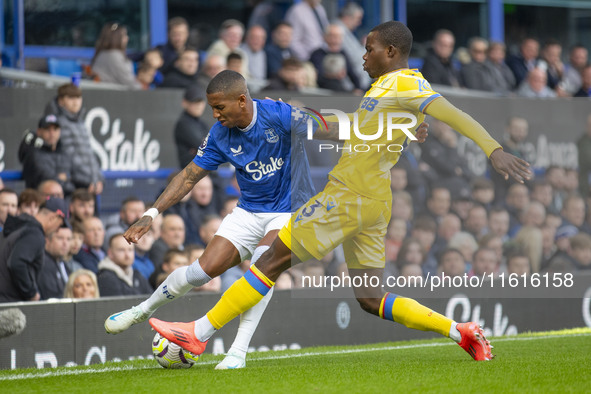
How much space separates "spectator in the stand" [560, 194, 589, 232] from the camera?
11.7 meters

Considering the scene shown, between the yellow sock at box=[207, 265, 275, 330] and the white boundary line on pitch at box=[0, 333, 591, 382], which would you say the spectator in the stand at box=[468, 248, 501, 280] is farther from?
the yellow sock at box=[207, 265, 275, 330]

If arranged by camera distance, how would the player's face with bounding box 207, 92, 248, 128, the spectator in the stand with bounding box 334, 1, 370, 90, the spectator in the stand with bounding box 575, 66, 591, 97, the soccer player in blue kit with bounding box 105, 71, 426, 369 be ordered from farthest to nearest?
the spectator in the stand with bounding box 575, 66, 591, 97
the spectator in the stand with bounding box 334, 1, 370, 90
the soccer player in blue kit with bounding box 105, 71, 426, 369
the player's face with bounding box 207, 92, 248, 128

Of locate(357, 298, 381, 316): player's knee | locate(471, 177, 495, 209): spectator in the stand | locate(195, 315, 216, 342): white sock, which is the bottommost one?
locate(195, 315, 216, 342): white sock

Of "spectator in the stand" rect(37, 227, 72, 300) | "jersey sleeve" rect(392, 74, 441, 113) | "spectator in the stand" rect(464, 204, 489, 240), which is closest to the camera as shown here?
"jersey sleeve" rect(392, 74, 441, 113)

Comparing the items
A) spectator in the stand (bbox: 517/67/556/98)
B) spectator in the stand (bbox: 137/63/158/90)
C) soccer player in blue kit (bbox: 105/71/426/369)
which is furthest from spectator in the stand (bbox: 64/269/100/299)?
spectator in the stand (bbox: 517/67/556/98)

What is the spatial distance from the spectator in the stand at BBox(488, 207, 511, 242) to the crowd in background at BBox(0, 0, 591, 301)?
0.6 inches

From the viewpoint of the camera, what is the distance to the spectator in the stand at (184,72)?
33.6 feet

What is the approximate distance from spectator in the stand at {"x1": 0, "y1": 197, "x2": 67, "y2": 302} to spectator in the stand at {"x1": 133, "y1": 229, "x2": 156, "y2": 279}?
3.03ft

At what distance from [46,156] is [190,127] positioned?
1.59 meters

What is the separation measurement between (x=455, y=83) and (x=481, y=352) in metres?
7.21

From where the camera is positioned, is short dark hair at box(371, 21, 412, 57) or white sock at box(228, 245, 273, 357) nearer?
short dark hair at box(371, 21, 412, 57)

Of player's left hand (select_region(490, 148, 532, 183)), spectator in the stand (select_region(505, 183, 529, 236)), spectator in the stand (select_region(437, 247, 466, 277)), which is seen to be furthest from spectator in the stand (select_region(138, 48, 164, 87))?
player's left hand (select_region(490, 148, 532, 183))

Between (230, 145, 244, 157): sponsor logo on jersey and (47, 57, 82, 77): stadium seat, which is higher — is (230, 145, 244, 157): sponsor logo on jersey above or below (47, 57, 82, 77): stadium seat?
below

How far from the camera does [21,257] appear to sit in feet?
24.8
